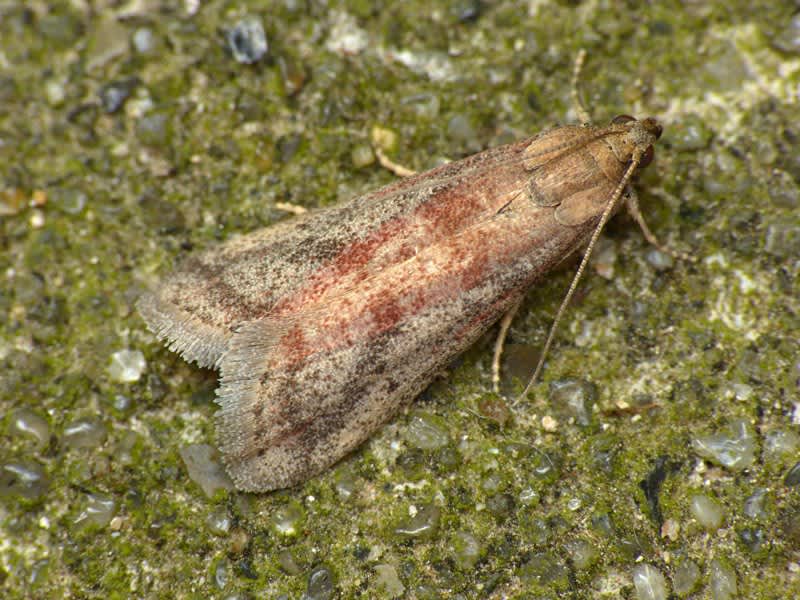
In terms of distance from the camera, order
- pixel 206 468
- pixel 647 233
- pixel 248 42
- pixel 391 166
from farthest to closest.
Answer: pixel 248 42, pixel 391 166, pixel 647 233, pixel 206 468

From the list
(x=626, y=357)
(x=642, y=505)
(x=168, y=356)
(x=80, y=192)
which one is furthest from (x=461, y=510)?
(x=80, y=192)

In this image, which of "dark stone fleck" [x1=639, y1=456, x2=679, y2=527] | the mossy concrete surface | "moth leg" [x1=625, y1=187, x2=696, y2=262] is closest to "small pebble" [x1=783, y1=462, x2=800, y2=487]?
the mossy concrete surface

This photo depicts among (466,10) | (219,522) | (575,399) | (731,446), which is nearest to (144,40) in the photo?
(466,10)

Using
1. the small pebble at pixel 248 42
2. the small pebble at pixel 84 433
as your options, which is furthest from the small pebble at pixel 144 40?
the small pebble at pixel 84 433

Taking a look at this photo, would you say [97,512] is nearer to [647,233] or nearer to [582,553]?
[582,553]

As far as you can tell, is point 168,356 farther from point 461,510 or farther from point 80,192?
point 461,510

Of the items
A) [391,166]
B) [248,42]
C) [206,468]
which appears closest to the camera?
[206,468]
